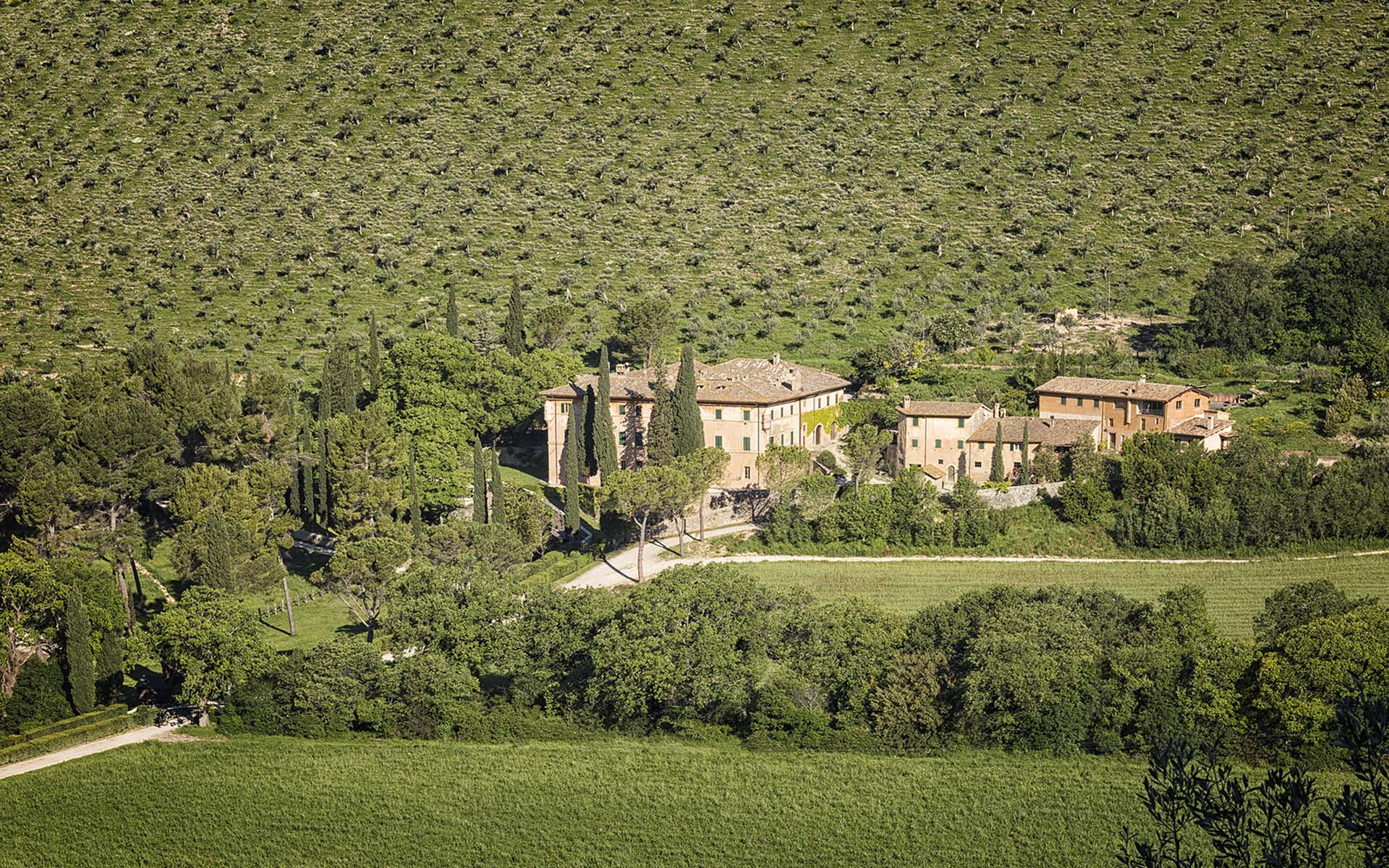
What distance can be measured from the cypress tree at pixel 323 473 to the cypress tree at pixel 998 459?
31702 millimetres

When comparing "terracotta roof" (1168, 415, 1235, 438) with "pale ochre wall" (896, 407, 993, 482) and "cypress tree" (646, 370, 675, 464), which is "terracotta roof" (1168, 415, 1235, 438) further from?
"cypress tree" (646, 370, 675, 464)

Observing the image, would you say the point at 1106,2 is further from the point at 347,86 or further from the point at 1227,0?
the point at 347,86

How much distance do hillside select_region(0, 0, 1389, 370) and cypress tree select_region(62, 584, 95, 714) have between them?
151 feet

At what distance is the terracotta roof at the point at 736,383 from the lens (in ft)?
230

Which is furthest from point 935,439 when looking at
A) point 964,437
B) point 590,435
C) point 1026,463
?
point 590,435

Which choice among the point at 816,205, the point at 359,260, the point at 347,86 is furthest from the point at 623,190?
the point at 347,86

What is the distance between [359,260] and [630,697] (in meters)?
71.2

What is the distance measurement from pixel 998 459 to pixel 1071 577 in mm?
10641

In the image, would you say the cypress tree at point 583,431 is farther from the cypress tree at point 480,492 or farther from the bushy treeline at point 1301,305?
the bushy treeline at point 1301,305

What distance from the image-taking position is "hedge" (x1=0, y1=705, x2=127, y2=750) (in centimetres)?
4241

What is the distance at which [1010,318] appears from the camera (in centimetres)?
9131

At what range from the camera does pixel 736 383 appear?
234 feet

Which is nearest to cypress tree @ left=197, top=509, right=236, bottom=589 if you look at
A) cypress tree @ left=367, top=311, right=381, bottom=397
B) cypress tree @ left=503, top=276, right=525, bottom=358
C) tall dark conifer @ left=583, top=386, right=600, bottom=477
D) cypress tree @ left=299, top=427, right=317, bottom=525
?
cypress tree @ left=299, top=427, right=317, bottom=525

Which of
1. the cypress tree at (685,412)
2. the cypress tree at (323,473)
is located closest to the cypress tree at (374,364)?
the cypress tree at (323,473)
